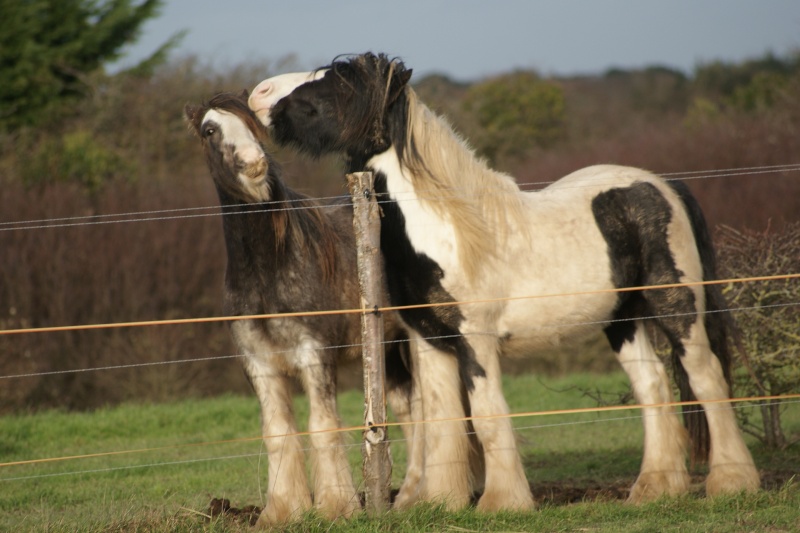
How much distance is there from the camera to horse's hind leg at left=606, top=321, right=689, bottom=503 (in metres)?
5.94

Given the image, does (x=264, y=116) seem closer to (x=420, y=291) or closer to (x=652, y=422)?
(x=420, y=291)

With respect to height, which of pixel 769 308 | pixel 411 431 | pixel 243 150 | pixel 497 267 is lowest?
pixel 411 431

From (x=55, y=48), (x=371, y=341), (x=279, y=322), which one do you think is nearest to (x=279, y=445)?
(x=279, y=322)

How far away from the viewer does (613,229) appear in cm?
599

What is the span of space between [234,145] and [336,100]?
68 cm

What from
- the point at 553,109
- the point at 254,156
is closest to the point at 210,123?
the point at 254,156

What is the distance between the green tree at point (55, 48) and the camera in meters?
18.1

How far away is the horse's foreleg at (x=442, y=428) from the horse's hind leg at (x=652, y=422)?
1.14 meters

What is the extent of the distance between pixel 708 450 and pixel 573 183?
6.55 feet

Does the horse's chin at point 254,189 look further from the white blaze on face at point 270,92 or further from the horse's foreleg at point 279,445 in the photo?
the horse's foreleg at point 279,445

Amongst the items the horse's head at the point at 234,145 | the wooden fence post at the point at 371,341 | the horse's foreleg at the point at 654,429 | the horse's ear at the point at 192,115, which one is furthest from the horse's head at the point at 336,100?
the horse's foreleg at the point at 654,429

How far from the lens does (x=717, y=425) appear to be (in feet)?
19.2

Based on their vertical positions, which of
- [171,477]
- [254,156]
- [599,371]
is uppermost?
[254,156]

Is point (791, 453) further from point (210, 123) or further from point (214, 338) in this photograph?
point (214, 338)
